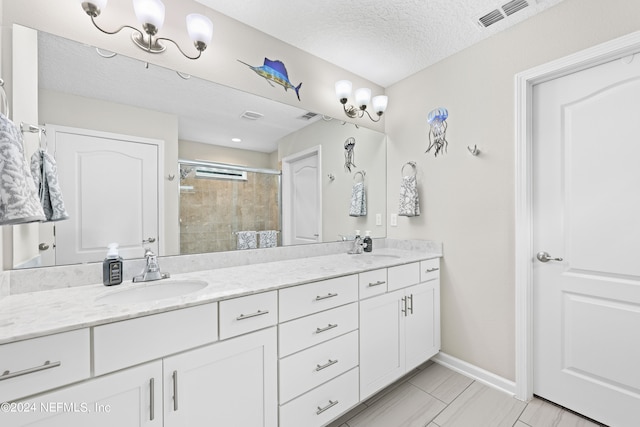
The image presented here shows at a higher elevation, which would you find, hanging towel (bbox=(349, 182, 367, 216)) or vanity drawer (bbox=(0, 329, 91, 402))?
hanging towel (bbox=(349, 182, 367, 216))

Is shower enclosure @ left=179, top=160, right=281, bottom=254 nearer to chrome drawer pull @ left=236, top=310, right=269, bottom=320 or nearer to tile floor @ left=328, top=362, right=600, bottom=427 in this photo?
chrome drawer pull @ left=236, top=310, right=269, bottom=320

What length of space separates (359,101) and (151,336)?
2114 mm

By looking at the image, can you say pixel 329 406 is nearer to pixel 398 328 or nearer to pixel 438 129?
pixel 398 328

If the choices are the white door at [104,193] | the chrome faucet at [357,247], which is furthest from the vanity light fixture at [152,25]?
the chrome faucet at [357,247]

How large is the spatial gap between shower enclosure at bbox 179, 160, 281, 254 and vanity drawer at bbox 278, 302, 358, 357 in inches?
26.8

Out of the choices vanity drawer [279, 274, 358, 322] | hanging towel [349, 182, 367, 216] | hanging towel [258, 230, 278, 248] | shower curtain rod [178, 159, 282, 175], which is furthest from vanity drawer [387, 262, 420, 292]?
shower curtain rod [178, 159, 282, 175]

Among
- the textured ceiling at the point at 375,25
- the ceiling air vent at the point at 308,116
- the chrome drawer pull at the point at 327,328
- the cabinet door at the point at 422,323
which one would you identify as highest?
the textured ceiling at the point at 375,25

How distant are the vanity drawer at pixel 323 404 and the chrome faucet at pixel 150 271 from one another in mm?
862

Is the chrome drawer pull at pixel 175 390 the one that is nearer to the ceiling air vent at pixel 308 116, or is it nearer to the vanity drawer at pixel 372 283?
the vanity drawer at pixel 372 283

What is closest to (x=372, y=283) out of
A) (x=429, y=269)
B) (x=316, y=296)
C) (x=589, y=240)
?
(x=316, y=296)

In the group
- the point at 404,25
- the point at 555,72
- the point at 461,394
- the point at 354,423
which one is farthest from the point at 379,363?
the point at 404,25

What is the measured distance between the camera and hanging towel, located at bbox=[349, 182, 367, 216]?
7.88ft

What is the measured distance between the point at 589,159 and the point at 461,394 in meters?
1.65

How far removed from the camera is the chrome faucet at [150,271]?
133cm
